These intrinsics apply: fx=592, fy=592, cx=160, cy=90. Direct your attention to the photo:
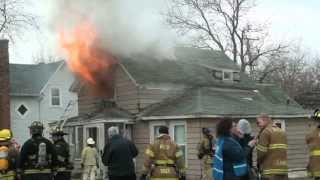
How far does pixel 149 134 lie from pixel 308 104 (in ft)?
54.1

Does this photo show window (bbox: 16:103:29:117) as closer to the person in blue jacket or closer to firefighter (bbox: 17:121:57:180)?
firefighter (bbox: 17:121:57:180)

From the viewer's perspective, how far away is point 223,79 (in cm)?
2688

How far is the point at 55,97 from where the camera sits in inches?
1572

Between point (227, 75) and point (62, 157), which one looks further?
point (227, 75)

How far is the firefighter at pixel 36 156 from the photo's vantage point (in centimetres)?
1057

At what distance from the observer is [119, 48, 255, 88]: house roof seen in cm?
2411

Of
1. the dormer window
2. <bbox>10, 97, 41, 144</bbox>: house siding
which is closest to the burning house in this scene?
<bbox>10, 97, 41, 144</bbox>: house siding

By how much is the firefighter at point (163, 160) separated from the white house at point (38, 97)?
26825mm

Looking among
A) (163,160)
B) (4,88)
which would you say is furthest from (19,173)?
(4,88)

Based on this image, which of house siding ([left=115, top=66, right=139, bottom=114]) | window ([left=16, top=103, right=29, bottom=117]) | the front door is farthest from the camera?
window ([left=16, top=103, right=29, bottom=117])

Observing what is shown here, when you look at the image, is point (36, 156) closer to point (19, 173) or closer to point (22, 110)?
point (19, 173)

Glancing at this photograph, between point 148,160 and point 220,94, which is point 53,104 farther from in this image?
point 148,160

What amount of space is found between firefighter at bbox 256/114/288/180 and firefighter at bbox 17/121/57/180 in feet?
12.4

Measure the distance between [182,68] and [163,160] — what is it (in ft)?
52.3
